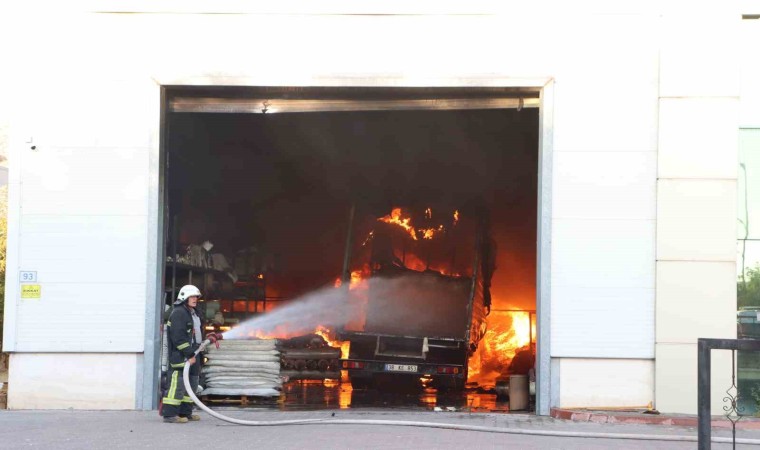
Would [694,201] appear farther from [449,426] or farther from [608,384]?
[449,426]

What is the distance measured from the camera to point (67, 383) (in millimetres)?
12008

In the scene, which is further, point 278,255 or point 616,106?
point 278,255

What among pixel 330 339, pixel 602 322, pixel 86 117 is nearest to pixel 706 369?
pixel 602 322

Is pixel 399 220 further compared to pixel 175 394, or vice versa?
pixel 399 220

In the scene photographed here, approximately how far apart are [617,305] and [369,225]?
22.6 ft

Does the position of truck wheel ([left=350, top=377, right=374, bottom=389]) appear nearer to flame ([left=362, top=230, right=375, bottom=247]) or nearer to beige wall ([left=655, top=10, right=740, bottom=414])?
flame ([left=362, top=230, right=375, bottom=247])

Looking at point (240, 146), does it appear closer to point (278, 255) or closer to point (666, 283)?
point (278, 255)

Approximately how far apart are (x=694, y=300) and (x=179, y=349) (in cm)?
666

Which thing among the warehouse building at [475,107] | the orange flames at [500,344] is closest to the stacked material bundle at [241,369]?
the warehouse building at [475,107]

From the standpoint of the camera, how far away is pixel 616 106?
12070 millimetres

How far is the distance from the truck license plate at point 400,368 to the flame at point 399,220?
3.12m

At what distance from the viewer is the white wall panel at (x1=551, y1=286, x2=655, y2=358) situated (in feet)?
39.1

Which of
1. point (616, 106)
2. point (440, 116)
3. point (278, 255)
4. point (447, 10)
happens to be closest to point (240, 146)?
point (278, 255)

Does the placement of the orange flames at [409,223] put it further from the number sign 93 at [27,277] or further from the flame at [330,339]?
the number sign 93 at [27,277]
